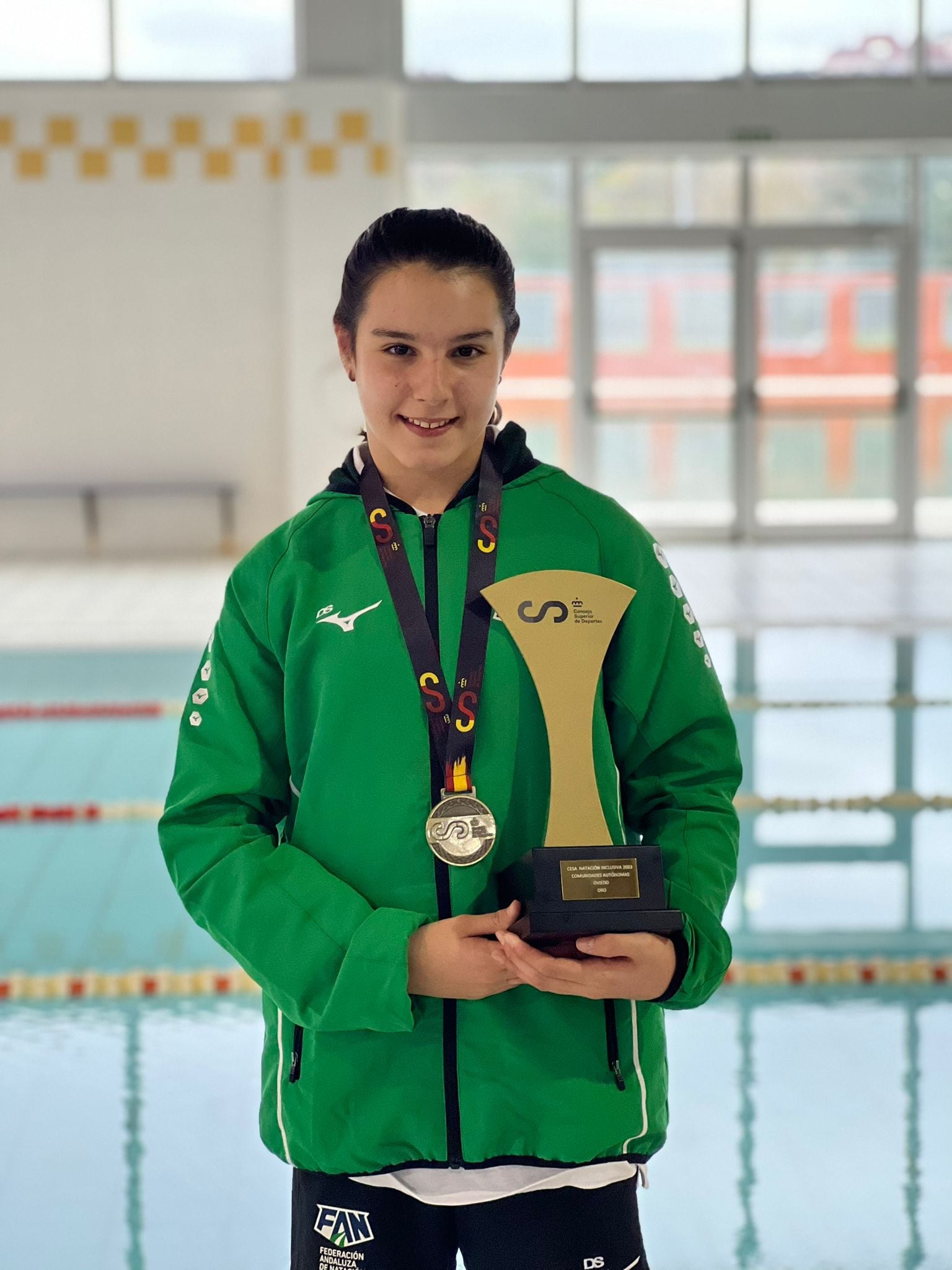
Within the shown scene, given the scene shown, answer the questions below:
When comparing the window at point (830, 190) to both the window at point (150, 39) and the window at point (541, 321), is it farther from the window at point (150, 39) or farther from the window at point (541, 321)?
the window at point (150, 39)

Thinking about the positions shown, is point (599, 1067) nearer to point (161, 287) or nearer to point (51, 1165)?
point (51, 1165)

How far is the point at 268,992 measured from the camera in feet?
4.50

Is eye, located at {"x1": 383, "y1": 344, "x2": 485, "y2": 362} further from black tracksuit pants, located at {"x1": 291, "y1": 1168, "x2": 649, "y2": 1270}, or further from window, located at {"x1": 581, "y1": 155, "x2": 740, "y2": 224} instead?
window, located at {"x1": 581, "y1": 155, "x2": 740, "y2": 224}

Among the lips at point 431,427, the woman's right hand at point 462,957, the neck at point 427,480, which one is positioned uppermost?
the lips at point 431,427

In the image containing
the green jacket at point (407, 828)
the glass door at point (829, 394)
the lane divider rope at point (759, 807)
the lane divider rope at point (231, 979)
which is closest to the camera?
the green jacket at point (407, 828)

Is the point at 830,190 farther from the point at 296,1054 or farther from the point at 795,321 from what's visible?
the point at 296,1054

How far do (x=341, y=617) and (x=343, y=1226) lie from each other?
0.55m

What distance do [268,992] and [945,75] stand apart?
12633mm

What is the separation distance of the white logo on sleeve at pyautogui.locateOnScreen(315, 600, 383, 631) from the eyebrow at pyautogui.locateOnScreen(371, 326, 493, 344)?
0.24 meters

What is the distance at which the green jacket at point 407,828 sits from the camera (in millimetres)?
1324

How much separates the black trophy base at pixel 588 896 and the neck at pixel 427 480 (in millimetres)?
347

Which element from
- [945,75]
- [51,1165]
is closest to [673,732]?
[51,1165]

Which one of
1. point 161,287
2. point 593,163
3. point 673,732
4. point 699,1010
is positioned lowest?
point 699,1010

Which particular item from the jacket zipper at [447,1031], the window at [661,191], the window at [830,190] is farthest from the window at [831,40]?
the jacket zipper at [447,1031]
